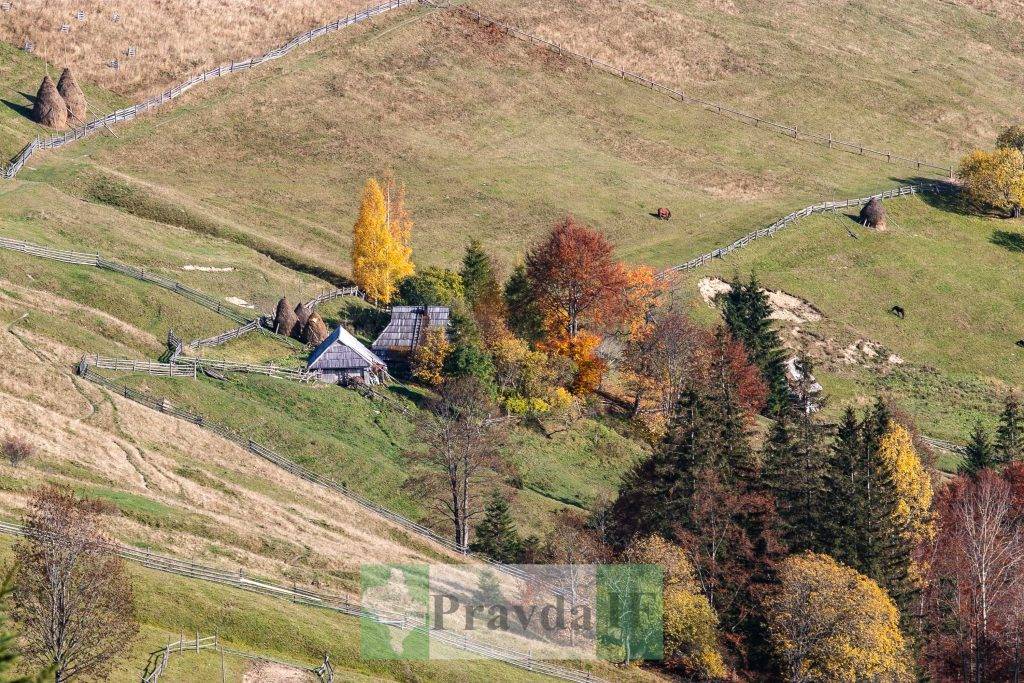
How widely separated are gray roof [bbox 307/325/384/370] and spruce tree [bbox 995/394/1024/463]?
148 ft

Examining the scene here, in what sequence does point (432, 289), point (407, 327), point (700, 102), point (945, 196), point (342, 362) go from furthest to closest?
point (700, 102) < point (945, 196) < point (432, 289) < point (407, 327) < point (342, 362)

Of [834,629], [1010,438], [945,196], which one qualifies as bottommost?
[834,629]

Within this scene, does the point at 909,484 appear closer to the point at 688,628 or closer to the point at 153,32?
the point at 688,628

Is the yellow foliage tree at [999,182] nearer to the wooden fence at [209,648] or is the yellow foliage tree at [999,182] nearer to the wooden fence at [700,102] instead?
the wooden fence at [700,102]

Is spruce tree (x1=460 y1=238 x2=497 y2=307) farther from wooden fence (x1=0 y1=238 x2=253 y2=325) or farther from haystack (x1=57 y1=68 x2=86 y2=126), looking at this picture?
haystack (x1=57 y1=68 x2=86 y2=126)

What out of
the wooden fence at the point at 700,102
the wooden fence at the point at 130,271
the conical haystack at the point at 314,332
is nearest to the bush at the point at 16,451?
the conical haystack at the point at 314,332

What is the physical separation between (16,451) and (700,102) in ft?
345

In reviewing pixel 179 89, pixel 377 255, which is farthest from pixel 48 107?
pixel 377 255

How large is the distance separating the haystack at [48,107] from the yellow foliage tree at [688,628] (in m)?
80.7

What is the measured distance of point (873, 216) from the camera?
458 feet

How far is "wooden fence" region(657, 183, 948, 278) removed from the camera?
125150 mm

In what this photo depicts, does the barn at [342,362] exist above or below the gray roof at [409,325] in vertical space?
below

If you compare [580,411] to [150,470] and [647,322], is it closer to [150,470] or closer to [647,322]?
[647,322]

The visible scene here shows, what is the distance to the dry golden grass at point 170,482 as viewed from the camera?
218ft
